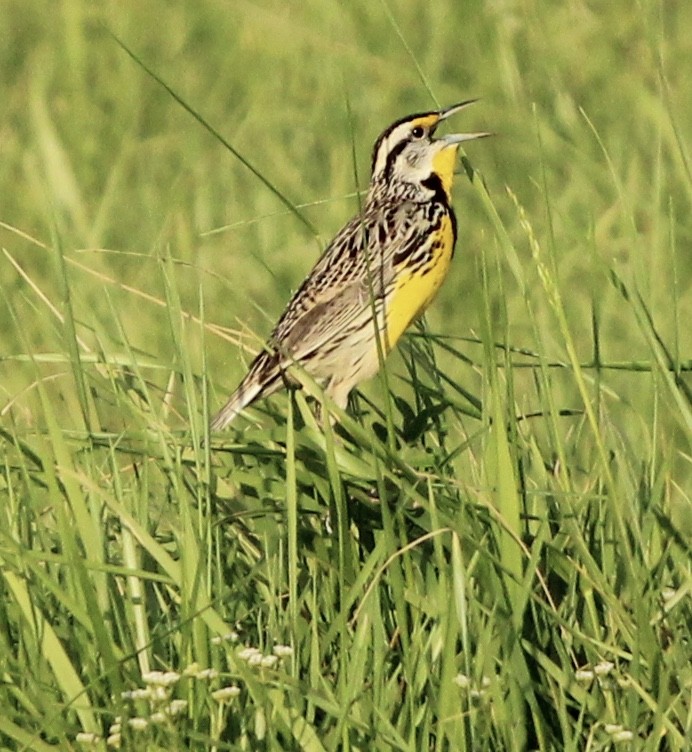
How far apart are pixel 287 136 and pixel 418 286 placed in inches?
131

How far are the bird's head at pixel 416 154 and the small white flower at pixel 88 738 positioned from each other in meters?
2.12

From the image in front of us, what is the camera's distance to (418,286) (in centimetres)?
457

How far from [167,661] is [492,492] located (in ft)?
1.84

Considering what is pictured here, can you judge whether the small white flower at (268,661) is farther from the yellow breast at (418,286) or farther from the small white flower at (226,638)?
the yellow breast at (418,286)

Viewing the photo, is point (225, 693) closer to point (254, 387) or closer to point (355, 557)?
point (355, 557)

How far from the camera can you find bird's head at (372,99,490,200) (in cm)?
496

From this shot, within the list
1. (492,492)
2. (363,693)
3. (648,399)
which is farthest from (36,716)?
(648,399)

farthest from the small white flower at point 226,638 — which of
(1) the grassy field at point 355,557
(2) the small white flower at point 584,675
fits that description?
(2) the small white flower at point 584,675

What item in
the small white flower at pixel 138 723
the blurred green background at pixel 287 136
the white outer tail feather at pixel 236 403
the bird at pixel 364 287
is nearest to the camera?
the small white flower at pixel 138 723

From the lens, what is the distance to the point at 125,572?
3.24m

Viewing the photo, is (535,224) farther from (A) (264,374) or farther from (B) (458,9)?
(A) (264,374)

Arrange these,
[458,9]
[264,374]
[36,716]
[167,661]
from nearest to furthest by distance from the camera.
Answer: [36,716] < [167,661] < [264,374] < [458,9]

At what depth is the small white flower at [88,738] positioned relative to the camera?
3043mm

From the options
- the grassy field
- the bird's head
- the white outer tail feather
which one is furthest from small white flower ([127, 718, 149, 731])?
the bird's head
